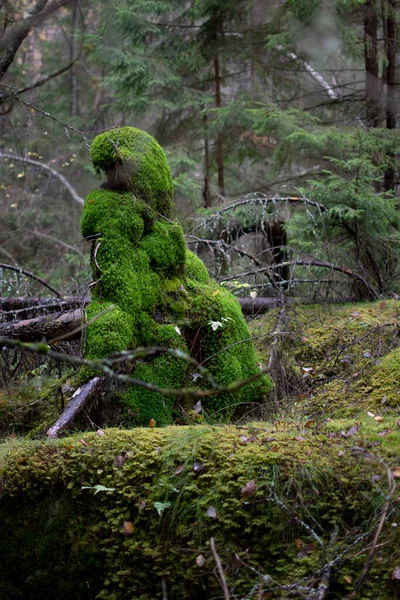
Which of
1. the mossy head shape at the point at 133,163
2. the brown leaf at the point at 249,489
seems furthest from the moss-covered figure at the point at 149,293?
the brown leaf at the point at 249,489

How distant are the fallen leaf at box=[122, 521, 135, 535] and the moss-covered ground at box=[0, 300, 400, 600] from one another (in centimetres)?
2

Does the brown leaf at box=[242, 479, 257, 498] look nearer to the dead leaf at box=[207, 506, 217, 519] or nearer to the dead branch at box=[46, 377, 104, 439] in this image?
the dead leaf at box=[207, 506, 217, 519]

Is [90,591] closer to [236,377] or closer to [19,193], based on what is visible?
[236,377]

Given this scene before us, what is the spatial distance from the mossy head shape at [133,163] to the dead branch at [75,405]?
1.88 meters

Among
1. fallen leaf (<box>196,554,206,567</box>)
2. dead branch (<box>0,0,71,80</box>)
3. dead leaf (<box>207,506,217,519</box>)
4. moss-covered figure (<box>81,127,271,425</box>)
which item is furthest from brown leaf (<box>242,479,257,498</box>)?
dead branch (<box>0,0,71,80</box>)

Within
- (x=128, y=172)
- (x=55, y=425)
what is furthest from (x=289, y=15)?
(x=55, y=425)

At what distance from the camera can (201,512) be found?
3609 mm

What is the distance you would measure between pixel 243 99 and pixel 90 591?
1068 cm

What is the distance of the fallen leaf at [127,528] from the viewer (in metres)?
3.68

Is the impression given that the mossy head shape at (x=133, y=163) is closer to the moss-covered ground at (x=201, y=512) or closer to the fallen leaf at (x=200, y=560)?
the moss-covered ground at (x=201, y=512)

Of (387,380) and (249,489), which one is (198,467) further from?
(387,380)

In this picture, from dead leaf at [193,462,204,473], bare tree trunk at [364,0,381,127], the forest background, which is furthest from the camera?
bare tree trunk at [364,0,381,127]

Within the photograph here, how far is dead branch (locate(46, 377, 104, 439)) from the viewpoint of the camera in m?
4.60

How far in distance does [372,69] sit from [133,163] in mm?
6858
